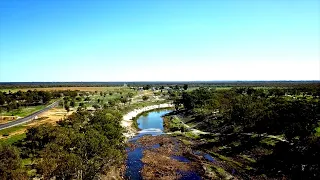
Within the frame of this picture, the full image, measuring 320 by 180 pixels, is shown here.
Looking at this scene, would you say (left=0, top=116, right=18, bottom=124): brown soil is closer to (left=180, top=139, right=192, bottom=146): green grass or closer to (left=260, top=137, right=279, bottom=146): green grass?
(left=180, top=139, right=192, bottom=146): green grass

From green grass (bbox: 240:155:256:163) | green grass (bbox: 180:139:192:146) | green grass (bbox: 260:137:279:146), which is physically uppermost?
green grass (bbox: 260:137:279:146)

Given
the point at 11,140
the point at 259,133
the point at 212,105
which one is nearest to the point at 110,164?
the point at 11,140

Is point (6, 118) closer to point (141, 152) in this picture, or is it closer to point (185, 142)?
point (141, 152)

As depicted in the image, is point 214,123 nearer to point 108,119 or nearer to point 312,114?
point 312,114

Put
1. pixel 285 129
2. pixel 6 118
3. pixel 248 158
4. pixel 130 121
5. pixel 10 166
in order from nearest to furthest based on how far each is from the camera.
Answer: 1. pixel 10 166
2. pixel 248 158
3. pixel 285 129
4. pixel 6 118
5. pixel 130 121

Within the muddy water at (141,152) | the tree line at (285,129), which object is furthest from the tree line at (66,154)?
the tree line at (285,129)

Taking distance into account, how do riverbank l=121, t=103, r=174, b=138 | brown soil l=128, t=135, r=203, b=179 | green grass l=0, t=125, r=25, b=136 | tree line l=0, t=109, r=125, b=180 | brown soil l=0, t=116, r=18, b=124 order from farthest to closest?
brown soil l=0, t=116, r=18, b=124 → riverbank l=121, t=103, r=174, b=138 → green grass l=0, t=125, r=25, b=136 → brown soil l=128, t=135, r=203, b=179 → tree line l=0, t=109, r=125, b=180

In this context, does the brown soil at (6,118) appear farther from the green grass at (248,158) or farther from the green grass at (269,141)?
the green grass at (269,141)

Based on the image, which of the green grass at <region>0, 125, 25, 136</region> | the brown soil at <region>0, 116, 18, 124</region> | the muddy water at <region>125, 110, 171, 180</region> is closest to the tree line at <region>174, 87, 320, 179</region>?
the muddy water at <region>125, 110, 171, 180</region>

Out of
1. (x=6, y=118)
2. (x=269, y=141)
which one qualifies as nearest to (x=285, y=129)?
(x=269, y=141)
